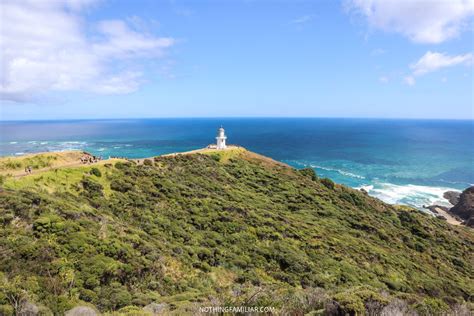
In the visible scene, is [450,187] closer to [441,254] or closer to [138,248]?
[441,254]

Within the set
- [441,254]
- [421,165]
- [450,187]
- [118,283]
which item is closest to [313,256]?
[118,283]

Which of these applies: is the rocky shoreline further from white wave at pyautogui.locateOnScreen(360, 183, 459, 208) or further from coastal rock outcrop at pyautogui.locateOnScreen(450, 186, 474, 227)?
white wave at pyautogui.locateOnScreen(360, 183, 459, 208)

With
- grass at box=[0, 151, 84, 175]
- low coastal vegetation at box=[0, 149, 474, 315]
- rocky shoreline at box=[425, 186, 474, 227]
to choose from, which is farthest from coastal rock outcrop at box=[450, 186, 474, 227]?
grass at box=[0, 151, 84, 175]

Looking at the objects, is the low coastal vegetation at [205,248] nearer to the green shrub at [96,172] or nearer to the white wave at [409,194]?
the green shrub at [96,172]

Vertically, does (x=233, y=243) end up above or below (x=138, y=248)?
below

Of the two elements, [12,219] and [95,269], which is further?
[12,219]
